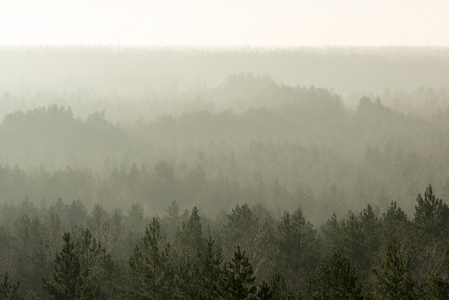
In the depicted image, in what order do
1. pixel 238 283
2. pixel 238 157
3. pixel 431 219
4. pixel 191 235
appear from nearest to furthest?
pixel 238 283, pixel 431 219, pixel 191 235, pixel 238 157

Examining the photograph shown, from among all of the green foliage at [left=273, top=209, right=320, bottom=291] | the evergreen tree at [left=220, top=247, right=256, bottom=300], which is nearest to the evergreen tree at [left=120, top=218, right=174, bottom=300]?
the evergreen tree at [left=220, top=247, right=256, bottom=300]

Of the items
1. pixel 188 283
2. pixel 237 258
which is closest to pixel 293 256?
pixel 188 283

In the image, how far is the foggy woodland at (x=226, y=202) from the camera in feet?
94.2

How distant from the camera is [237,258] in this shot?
69.4 ft

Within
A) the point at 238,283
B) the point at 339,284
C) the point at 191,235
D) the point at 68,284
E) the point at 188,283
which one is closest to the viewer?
the point at 238,283

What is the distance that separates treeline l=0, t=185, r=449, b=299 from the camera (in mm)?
26766

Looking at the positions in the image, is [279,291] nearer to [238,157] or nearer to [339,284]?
[339,284]

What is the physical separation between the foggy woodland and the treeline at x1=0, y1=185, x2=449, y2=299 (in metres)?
0.14

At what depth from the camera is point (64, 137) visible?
11425cm

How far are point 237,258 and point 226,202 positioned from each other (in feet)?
231

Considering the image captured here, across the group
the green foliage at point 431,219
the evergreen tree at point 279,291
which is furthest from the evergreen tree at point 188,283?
the green foliage at point 431,219

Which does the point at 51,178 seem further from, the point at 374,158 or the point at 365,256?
the point at 374,158

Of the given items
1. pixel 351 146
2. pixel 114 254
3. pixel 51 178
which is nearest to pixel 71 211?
pixel 114 254

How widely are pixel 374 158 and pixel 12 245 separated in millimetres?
88946
